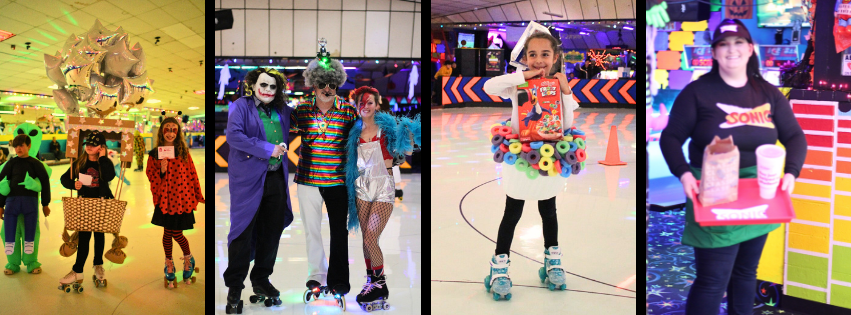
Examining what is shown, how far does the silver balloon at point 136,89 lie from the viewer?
379 cm

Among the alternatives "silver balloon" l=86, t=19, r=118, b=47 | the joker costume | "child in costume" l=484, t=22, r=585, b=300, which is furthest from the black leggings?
"silver balloon" l=86, t=19, r=118, b=47

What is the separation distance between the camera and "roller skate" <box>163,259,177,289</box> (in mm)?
3766

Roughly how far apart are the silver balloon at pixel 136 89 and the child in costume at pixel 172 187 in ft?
1.03

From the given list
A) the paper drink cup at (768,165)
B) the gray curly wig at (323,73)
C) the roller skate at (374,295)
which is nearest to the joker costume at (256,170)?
the gray curly wig at (323,73)

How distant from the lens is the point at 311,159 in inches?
123

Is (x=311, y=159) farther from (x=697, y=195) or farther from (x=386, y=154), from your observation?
(x=697, y=195)

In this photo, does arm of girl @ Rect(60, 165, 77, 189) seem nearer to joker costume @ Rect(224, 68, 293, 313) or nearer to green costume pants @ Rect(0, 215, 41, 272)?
green costume pants @ Rect(0, 215, 41, 272)

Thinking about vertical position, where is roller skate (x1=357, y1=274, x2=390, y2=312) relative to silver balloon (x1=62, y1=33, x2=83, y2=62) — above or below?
below

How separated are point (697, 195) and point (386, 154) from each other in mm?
1611

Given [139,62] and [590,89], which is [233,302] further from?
[590,89]

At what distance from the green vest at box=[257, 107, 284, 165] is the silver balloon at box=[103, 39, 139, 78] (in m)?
1.26

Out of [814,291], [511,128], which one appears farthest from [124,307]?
[814,291]

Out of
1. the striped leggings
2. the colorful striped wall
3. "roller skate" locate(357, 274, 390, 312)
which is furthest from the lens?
the colorful striped wall

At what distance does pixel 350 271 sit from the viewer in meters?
3.87
